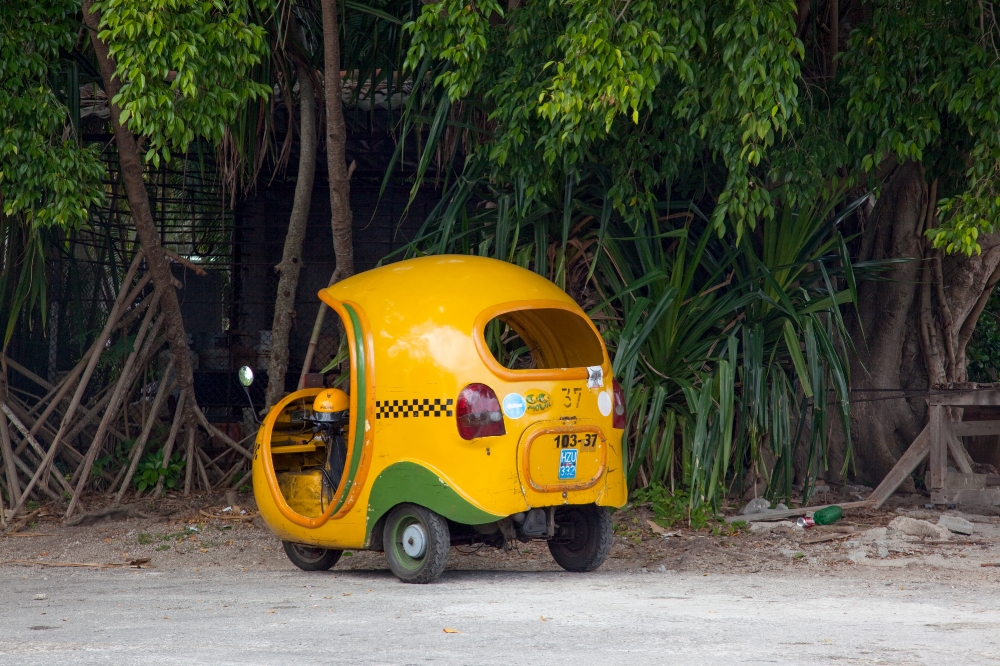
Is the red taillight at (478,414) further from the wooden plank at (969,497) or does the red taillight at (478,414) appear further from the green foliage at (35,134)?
the wooden plank at (969,497)

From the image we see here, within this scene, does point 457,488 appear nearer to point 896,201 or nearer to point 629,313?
point 629,313

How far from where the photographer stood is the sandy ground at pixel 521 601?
12.4 feet

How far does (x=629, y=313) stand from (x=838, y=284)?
6.62 feet

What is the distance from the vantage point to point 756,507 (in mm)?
7289

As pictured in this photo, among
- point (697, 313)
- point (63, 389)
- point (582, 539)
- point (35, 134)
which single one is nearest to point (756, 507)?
point (697, 313)

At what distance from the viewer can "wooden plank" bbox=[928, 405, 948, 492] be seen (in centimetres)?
746

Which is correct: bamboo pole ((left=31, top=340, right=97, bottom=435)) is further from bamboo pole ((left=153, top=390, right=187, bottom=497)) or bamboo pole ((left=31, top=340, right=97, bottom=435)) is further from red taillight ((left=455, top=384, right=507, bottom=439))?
red taillight ((left=455, top=384, right=507, bottom=439))

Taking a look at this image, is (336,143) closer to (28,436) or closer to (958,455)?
(28,436)

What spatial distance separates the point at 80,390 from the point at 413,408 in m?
3.97

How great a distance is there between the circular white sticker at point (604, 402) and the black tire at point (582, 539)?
20.2 inches

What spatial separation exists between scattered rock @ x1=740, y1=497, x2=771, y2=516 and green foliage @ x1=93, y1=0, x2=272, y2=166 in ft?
13.5

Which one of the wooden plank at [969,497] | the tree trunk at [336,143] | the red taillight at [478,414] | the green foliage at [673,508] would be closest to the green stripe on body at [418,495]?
the red taillight at [478,414]

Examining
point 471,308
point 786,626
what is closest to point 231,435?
point 471,308

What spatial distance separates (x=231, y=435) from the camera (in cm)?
1031
